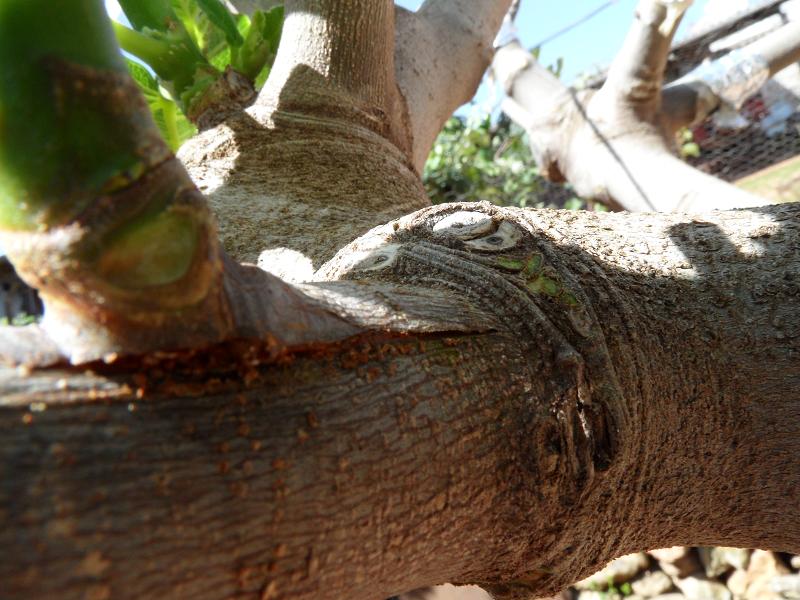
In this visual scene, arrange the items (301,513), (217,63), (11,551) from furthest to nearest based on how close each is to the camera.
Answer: (217,63) < (301,513) < (11,551)

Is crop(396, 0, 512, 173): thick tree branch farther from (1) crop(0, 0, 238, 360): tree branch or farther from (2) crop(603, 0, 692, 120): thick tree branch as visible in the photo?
(1) crop(0, 0, 238, 360): tree branch

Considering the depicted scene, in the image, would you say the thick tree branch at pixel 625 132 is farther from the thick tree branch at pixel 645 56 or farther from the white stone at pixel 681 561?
the white stone at pixel 681 561

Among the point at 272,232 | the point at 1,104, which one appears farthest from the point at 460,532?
the point at 272,232

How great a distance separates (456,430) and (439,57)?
1459mm

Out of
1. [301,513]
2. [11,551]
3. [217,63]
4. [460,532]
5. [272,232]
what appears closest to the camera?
[11,551]

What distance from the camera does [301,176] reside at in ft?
4.03

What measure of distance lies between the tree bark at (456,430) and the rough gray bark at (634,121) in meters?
1.14

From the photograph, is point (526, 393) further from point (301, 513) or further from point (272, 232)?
point (272, 232)

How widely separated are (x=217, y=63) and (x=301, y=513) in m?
1.54

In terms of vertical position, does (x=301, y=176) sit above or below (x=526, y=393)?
above

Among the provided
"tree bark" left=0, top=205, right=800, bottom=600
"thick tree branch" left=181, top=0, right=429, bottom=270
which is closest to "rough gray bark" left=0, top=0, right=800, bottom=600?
"tree bark" left=0, top=205, right=800, bottom=600

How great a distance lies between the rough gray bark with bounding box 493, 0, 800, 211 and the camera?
1.92 meters

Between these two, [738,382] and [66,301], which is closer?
[66,301]

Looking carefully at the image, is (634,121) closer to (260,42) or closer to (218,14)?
(260,42)
